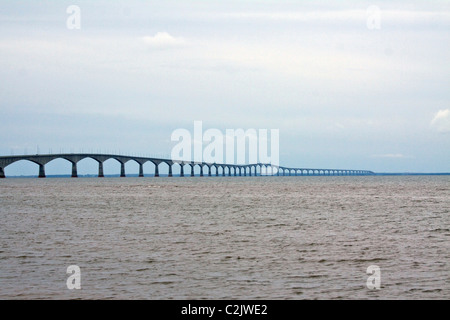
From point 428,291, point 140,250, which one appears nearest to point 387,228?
point 140,250

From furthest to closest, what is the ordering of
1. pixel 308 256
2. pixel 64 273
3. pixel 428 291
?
pixel 308 256 < pixel 64 273 < pixel 428 291

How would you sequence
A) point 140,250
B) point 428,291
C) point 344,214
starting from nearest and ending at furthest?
point 428,291
point 140,250
point 344,214

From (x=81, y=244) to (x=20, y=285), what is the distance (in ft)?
29.0

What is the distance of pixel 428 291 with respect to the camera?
16.3m

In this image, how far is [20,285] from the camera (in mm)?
17062

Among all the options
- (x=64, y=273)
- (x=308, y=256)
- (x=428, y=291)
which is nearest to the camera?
(x=428, y=291)

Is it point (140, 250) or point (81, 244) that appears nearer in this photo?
point (140, 250)

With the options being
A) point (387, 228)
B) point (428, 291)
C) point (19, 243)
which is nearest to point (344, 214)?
point (387, 228)

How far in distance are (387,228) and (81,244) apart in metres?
15.3
